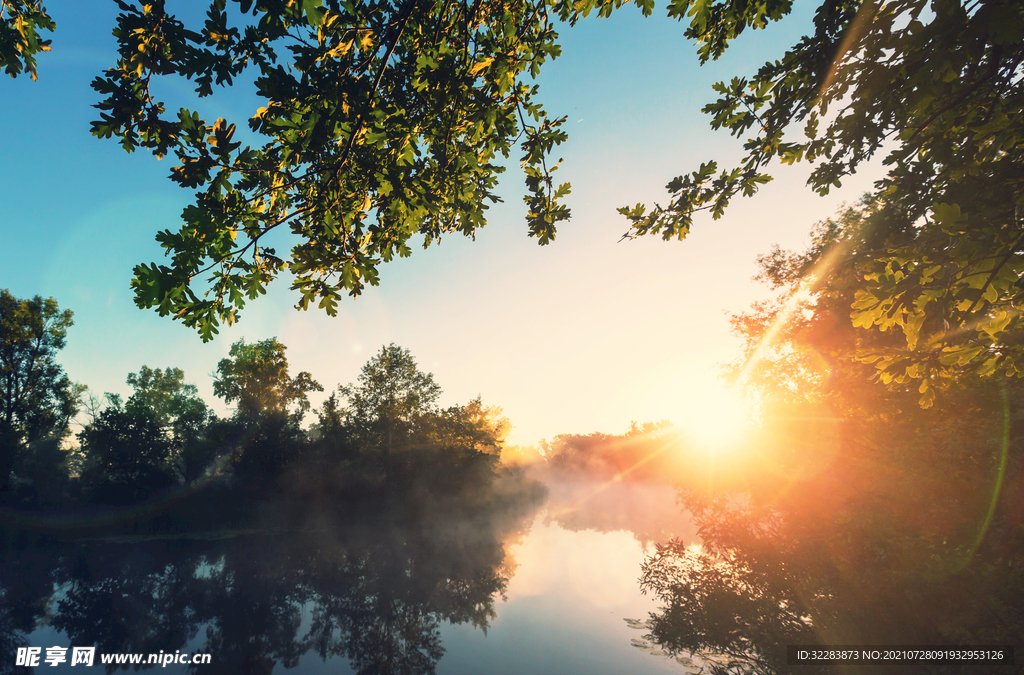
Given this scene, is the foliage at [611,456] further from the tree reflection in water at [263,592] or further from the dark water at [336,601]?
the tree reflection in water at [263,592]

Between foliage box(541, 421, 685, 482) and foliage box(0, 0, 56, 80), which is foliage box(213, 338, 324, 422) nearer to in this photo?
foliage box(0, 0, 56, 80)

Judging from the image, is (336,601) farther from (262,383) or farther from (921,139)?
(262,383)

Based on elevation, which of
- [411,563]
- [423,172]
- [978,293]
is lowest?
[411,563]

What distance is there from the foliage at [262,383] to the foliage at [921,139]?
29018 millimetres

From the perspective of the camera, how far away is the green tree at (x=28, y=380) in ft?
64.2

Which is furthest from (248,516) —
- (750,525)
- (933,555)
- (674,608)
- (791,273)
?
(791,273)

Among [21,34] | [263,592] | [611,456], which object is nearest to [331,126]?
[21,34]

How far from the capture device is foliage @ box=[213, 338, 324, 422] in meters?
26.4

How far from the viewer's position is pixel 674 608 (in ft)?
33.5

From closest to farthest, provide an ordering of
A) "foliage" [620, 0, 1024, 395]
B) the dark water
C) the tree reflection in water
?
"foliage" [620, 0, 1024, 395], the dark water, the tree reflection in water

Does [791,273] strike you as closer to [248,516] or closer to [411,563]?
[411,563]

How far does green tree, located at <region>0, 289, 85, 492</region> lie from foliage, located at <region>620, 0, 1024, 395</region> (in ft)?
112

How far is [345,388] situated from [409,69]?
87.0ft

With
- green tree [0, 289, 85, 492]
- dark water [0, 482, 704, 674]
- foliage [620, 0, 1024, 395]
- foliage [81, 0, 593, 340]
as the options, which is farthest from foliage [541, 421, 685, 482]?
green tree [0, 289, 85, 492]
